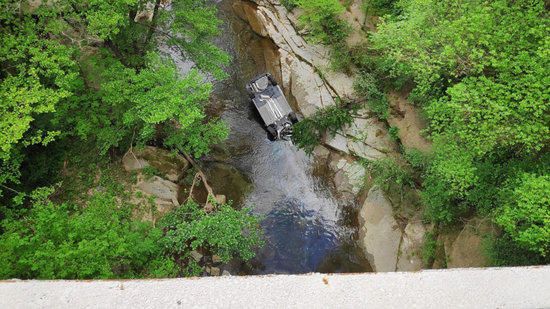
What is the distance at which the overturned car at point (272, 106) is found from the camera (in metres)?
16.6

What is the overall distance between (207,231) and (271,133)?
6387 millimetres

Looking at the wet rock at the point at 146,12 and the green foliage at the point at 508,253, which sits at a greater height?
the wet rock at the point at 146,12

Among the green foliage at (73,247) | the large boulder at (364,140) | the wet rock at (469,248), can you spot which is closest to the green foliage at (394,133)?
the large boulder at (364,140)

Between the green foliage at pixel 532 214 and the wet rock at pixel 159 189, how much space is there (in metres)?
10.2

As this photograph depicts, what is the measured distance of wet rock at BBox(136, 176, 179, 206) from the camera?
13.7 metres

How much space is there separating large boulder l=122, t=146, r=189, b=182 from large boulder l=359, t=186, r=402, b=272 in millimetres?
7271

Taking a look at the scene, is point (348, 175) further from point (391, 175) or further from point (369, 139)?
point (391, 175)

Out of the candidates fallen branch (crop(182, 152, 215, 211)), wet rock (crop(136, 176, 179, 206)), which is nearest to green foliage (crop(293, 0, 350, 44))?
fallen branch (crop(182, 152, 215, 211))

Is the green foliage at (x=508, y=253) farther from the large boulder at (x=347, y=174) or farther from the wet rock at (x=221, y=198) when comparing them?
the wet rock at (x=221, y=198)

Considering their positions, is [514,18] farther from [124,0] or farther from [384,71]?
[124,0]

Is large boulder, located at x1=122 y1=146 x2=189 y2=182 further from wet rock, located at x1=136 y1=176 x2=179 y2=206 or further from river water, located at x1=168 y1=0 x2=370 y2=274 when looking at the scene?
river water, located at x1=168 y1=0 x2=370 y2=274

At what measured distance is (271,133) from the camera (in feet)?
54.7

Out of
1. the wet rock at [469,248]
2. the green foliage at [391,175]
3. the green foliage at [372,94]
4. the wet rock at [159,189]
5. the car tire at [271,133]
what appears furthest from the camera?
the car tire at [271,133]

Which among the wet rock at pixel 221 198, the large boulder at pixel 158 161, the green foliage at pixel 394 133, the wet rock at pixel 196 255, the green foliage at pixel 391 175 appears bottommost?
the green foliage at pixel 391 175
